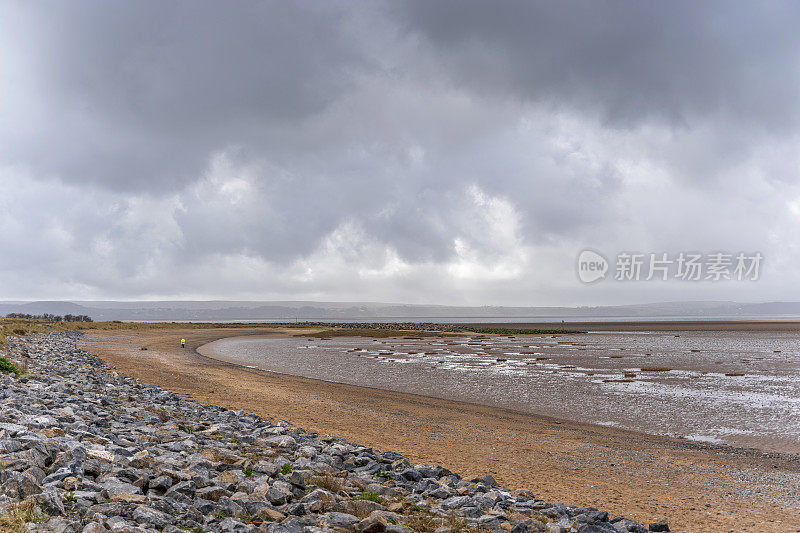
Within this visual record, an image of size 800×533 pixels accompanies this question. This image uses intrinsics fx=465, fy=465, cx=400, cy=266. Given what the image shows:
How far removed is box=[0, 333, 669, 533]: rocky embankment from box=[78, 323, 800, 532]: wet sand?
2.13 m

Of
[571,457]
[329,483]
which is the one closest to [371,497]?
[329,483]

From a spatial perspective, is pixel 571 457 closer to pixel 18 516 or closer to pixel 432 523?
pixel 432 523

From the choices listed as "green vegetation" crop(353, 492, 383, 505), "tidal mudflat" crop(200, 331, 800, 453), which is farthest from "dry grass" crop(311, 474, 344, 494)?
"tidal mudflat" crop(200, 331, 800, 453)

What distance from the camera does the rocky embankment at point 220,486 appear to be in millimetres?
5730

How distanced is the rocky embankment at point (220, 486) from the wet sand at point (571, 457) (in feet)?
7.00

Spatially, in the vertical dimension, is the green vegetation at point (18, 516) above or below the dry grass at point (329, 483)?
above

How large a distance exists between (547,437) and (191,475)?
11949mm

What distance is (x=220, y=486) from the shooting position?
7.13 m

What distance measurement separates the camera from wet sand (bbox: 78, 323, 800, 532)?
374 inches

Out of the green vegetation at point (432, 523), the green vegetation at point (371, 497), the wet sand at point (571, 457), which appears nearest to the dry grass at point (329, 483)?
the green vegetation at point (371, 497)

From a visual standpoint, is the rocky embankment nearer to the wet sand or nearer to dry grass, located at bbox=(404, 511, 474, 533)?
dry grass, located at bbox=(404, 511, 474, 533)

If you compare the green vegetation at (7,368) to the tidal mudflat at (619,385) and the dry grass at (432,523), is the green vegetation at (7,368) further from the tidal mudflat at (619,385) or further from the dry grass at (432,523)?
the dry grass at (432,523)

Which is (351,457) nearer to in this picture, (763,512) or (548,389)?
(763,512)

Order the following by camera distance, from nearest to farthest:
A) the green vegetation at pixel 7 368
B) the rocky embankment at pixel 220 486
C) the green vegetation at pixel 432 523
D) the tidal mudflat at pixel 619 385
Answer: the rocky embankment at pixel 220 486 < the green vegetation at pixel 432 523 < the tidal mudflat at pixel 619 385 < the green vegetation at pixel 7 368
